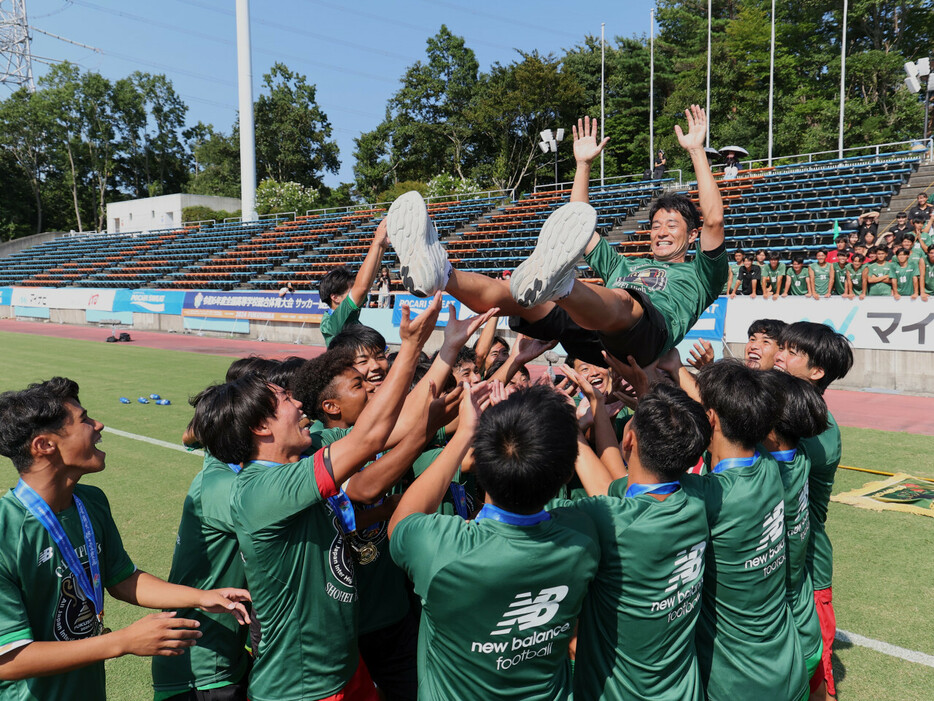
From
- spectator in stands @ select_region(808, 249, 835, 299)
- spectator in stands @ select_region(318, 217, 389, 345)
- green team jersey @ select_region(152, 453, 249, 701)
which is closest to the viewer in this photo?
green team jersey @ select_region(152, 453, 249, 701)

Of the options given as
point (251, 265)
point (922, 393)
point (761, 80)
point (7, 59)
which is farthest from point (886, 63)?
point (7, 59)

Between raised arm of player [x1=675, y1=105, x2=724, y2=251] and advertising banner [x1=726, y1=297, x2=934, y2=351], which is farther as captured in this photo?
advertising banner [x1=726, y1=297, x2=934, y2=351]

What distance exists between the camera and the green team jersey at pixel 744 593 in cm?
243

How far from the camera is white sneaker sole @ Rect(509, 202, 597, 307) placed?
2.73 meters

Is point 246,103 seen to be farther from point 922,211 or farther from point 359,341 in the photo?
point 359,341

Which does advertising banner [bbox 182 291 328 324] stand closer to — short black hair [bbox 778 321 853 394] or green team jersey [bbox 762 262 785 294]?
green team jersey [bbox 762 262 785 294]

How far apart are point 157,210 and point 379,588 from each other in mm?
53597

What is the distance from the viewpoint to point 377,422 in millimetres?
2141

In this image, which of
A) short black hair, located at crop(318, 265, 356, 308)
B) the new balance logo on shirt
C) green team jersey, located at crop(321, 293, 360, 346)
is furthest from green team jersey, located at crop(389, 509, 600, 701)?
short black hair, located at crop(318, 265, 356, 308)

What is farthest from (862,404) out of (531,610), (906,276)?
(531,610)

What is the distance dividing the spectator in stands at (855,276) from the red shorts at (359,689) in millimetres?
12157

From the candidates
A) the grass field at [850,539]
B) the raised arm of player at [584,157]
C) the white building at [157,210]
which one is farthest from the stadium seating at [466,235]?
the raised arm of player at [584,157]

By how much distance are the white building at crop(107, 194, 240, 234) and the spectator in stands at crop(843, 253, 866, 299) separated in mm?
44965

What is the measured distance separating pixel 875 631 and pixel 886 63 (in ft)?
131
